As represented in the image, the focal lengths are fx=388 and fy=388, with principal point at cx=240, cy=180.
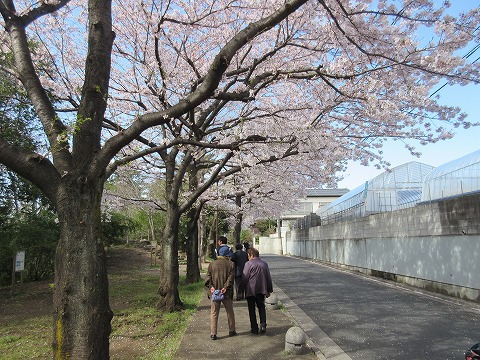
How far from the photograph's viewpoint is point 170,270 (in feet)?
31.8

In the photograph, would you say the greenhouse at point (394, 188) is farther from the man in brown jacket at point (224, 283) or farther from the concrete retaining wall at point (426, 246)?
the man in brown jacket at point (224, 283)

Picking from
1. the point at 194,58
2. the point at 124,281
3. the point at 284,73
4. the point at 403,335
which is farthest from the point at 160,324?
the point at 124,281

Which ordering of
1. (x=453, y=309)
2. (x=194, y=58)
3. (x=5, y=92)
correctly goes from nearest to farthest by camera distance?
(x=453, y=309) < (x=194, y=58) < (x=5, y=92)

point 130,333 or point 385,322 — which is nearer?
point 130,333

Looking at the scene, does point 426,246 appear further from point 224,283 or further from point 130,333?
point 130,333

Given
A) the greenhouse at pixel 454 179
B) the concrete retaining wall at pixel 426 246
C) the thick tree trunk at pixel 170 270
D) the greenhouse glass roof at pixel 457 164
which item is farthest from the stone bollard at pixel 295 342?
the greenhouse glass roof at pixel 457 164

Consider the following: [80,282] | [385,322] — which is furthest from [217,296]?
[385,322]

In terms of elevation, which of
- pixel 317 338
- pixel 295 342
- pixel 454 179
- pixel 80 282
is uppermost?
pixel 454 179

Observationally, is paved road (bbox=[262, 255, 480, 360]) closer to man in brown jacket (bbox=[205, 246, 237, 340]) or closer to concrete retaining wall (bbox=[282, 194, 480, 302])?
concrete retaining wall (bbox=[282, 194, 480, 302])

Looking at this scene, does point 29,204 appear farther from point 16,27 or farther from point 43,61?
point 16,27

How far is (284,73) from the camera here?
6562mm

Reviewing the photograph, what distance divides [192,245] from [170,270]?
220 inches

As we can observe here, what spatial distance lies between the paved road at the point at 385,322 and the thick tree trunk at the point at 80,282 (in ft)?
11.6

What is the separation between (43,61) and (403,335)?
10119 millimetres
